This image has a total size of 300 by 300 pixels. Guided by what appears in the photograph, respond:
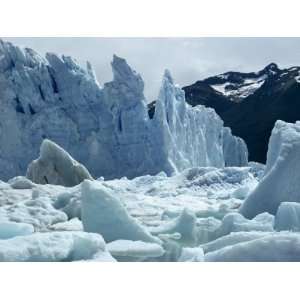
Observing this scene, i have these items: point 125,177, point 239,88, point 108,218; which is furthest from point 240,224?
point 239,88

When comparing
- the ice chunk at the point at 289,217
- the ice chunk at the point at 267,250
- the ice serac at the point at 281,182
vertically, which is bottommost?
the ice chunk at the point at 267,250

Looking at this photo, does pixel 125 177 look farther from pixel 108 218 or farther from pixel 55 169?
pixel 108 218

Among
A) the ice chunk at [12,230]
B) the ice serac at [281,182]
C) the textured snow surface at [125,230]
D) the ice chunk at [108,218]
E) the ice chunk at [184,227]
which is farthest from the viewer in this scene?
the ice serac at [281,182]

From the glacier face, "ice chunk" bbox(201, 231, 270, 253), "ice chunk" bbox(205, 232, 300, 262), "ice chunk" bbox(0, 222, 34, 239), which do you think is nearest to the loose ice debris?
"ice chunk" bbox(0, 222, 34, 239)

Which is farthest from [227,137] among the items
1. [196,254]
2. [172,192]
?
[196,254]

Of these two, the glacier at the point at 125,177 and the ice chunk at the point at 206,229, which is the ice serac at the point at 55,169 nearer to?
the glacier at the point at 125,177

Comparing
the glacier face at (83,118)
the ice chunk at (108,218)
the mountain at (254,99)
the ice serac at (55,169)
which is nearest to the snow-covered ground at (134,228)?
the ice chunk at (108,218)
